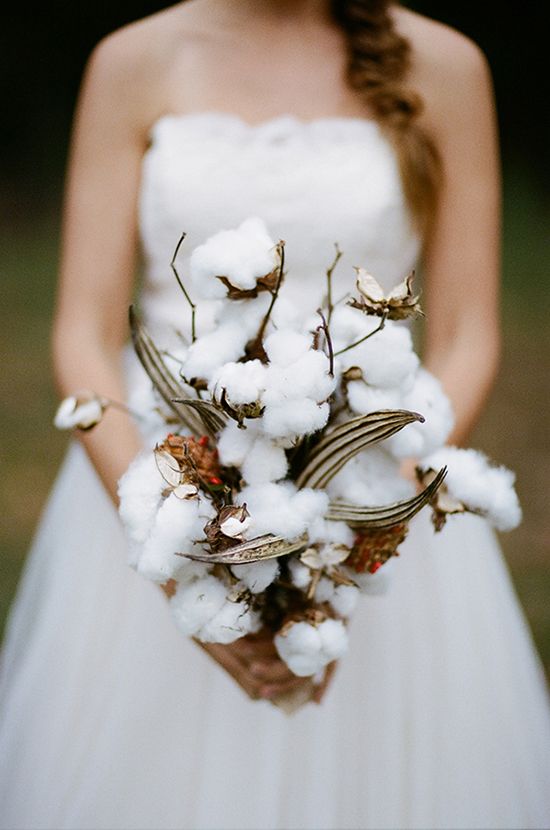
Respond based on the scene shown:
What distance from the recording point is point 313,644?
1.02m

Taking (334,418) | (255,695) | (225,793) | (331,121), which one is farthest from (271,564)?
(331,121)

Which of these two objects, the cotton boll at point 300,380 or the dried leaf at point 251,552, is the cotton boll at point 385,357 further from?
the dried leaf at point 251,552

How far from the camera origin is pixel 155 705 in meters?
1.43

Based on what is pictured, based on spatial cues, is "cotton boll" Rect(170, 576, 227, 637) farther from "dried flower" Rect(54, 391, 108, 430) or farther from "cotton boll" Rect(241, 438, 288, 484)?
"dried flower" Rect(54, 391, 108, 430)

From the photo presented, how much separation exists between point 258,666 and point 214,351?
478 millimetres

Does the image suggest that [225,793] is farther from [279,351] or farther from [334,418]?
[279,351]

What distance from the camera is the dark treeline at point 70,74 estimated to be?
7.12m

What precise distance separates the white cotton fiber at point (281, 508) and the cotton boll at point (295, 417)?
8 centimetres

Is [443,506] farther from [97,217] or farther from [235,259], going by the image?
[97,217]

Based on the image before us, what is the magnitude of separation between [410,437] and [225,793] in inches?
27.3

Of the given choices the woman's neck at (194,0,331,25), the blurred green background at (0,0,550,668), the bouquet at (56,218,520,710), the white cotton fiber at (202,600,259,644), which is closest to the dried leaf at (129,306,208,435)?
the bouquet at (56,218,520,710)

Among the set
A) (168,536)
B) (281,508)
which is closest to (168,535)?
(168,536)

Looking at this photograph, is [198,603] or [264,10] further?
[264,10]

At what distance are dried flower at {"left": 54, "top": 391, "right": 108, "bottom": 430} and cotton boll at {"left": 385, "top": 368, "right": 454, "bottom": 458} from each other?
0.35 metres
